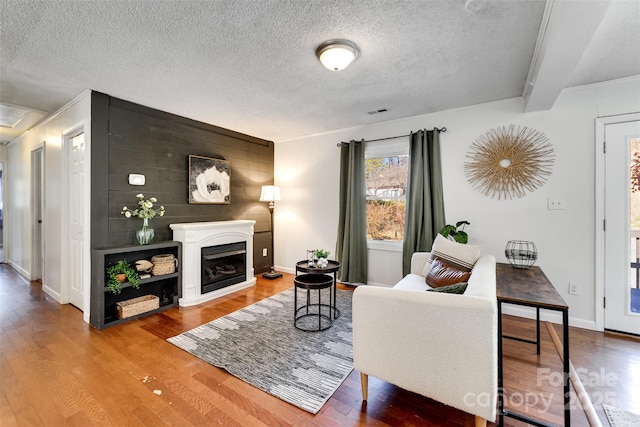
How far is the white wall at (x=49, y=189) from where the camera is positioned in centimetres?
325

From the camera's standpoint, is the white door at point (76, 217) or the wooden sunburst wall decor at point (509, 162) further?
the white door at point (76, 217)

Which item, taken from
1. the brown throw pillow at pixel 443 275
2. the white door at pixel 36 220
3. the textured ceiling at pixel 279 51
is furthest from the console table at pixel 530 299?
the white door at pixel 36 220

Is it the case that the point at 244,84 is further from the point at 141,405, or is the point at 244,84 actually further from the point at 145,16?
the point at 141,405

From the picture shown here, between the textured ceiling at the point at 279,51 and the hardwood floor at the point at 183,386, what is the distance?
245 cm

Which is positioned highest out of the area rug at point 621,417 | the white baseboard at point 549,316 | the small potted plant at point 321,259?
the small potted plant at point 321,259

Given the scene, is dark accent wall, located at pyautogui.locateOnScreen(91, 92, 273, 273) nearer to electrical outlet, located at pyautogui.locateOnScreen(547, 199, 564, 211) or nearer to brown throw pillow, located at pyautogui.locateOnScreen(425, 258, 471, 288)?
brown throw pillow, located at pyautogui.locateOnScreen(425, 258, 471, 288)

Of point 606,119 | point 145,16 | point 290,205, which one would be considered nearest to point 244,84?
point 145,16

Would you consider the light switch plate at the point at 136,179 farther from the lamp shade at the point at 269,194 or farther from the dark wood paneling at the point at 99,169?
the lamp shade at the point at 269,194

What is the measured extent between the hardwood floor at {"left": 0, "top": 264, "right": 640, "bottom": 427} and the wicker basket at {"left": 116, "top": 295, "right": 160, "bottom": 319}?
0.19m

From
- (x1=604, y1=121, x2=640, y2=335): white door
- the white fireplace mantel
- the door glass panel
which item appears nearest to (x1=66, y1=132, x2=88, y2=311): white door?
the white fireplace mantel

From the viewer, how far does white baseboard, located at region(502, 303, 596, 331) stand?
2.75 meters

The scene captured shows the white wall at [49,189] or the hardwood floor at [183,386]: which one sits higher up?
the white wall at [49,189]

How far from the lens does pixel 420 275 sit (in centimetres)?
293

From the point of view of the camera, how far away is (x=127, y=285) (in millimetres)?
2914
